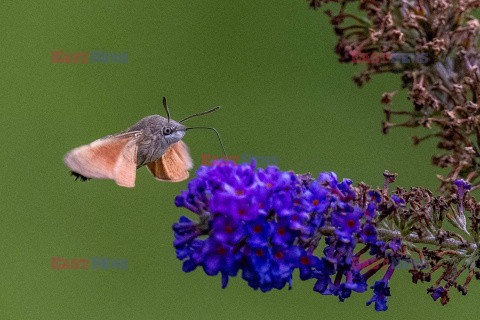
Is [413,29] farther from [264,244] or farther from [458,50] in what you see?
[264,244]

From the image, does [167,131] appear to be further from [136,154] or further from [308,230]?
[308,230]

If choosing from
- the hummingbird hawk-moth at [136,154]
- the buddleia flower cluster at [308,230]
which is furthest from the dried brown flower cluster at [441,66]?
the hummingbird hawk-moth at [136,154]

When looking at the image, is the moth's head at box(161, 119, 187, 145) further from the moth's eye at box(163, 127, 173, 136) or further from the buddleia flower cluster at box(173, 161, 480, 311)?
the buddleia flower cluster at box(173, 161, 480, 311)

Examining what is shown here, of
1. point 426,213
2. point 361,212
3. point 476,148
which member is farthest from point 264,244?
point 476,148

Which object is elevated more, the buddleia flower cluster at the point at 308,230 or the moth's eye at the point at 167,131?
the moth's eye at the point at 167,131

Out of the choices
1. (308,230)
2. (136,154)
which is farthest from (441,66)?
(136,154)

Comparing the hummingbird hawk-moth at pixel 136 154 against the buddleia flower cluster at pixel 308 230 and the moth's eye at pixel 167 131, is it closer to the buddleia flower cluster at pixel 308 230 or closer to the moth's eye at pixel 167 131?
the moth's eye at pixel 167 131

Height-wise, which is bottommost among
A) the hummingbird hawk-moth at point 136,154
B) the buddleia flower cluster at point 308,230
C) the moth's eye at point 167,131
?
the buddleia flower cluster at point 308,230
